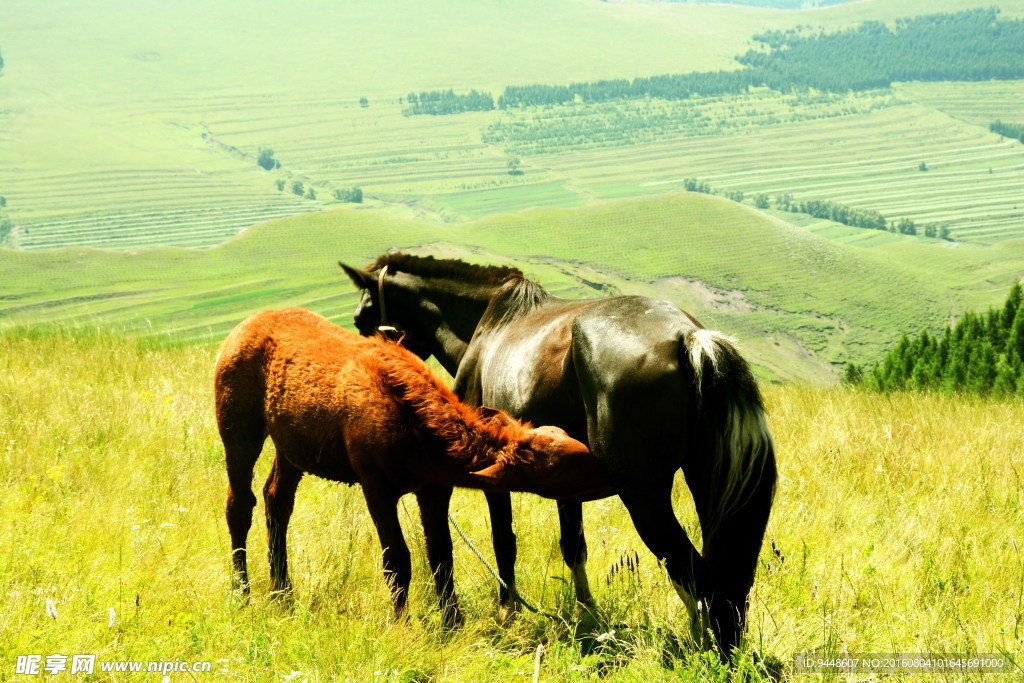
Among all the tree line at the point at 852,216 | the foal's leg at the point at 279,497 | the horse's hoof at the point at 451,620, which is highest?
the foal's leg at the point at 279,497

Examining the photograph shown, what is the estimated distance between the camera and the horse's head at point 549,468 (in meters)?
2.92

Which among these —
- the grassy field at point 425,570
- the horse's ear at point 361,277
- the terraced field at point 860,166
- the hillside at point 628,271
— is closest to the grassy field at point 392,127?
the terraced field at point 860,166

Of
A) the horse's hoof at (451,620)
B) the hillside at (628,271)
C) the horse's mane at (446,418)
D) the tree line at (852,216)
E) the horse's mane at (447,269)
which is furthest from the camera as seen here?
the tree line at (852,216)

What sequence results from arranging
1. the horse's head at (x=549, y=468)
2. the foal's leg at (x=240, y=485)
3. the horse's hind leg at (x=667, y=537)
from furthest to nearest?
the foal's leg at (x=240, y=485)
the horse's hind leg at (x=667, y=537)
the horse's head at (x=549, y=468)

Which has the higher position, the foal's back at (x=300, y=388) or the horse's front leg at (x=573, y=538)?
the foal's back at (x=300, y=388)

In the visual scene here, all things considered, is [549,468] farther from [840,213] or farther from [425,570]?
[840,213]

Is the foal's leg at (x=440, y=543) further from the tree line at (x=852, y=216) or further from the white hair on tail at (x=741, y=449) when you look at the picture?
the tree line at (x=852, y=216)

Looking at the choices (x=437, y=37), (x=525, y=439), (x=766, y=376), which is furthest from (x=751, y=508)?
(x=437, y=37)

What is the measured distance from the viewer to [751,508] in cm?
356

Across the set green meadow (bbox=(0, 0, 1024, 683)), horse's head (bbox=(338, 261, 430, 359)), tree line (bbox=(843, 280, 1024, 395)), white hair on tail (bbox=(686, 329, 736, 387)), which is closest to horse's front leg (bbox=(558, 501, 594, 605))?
green meadow (bbox=(0, 0, 1024, 683))

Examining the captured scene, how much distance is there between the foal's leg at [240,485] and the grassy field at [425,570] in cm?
12

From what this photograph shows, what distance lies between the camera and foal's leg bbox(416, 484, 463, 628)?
3785mm

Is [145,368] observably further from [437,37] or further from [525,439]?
[437,37]

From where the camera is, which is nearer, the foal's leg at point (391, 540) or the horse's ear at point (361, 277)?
the foal's leg at point (391, 540)
